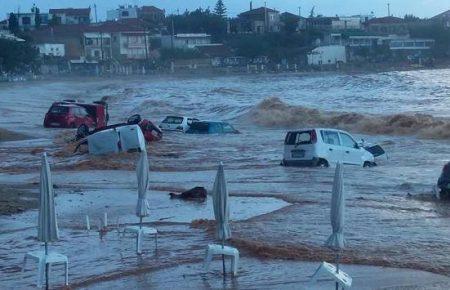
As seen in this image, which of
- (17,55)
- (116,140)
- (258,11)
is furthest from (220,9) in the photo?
(116,140)

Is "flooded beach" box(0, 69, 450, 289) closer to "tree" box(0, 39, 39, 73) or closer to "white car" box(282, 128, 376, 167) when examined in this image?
"white car" box(282, 128, 376, 167)

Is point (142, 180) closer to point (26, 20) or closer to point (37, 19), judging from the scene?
point (37, 19)

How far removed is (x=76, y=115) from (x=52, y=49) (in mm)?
94798

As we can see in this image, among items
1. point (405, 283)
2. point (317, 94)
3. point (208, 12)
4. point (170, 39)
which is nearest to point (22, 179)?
point (405, 283)

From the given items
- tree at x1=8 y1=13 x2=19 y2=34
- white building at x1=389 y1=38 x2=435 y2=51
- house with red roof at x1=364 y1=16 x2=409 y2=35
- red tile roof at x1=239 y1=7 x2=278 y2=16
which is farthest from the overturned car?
red tile roof at x1=239 y1=7 x2=278 y2=16

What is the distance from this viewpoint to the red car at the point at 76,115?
48.7m

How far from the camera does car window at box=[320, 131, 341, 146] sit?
28.7m

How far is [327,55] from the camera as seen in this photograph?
151 metres

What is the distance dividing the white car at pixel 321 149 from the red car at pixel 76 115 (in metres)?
20.2

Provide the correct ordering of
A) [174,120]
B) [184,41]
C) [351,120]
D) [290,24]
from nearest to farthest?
[174,120] < [351,120] < [184,41] < [290,24]

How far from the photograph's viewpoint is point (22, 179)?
2661cm

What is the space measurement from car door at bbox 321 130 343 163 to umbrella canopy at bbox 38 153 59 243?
683 inches

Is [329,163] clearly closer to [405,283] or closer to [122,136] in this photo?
[122,136]

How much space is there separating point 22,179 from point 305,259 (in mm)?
13676
